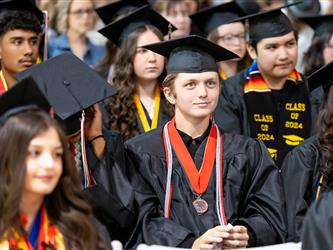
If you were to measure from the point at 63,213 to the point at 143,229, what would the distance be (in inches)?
33.8

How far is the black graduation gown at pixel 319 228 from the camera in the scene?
3551 millimetres

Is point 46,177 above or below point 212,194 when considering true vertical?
above

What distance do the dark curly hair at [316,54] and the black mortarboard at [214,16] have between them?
0.71 meters

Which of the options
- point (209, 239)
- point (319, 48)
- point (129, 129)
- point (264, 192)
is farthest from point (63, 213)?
point (319, 48)

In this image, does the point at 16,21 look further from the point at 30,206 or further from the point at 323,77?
the point at 30,206

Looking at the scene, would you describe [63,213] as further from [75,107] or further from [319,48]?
[319,48]

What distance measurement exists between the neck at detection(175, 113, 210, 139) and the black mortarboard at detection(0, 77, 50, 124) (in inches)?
45.9

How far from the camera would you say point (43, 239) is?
3.54 m

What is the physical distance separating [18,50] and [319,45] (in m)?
2.37

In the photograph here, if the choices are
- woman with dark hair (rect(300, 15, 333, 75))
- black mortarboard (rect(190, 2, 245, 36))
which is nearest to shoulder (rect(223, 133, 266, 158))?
woman with dark hair (rect(300, 15, 333, 75))

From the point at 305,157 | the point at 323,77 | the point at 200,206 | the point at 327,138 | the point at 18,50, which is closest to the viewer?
the point at 200,206

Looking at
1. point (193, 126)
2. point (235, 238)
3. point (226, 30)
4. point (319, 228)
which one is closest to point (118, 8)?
point (226, 30)

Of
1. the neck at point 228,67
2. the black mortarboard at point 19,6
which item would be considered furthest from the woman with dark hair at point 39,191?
the neck at point 228,67

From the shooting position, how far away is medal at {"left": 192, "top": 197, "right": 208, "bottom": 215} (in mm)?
4387
